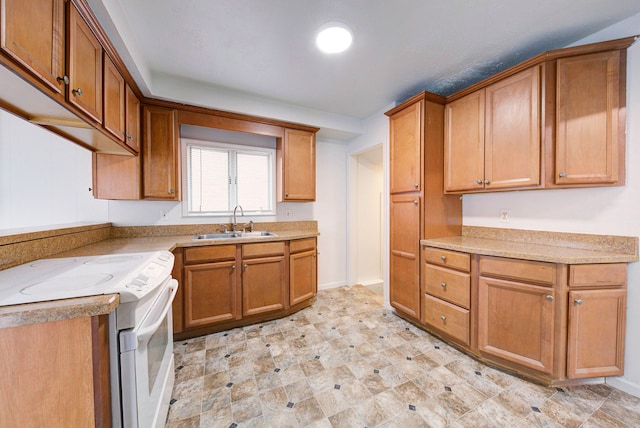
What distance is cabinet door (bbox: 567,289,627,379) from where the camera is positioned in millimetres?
1549

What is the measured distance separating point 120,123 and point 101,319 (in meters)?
1.63

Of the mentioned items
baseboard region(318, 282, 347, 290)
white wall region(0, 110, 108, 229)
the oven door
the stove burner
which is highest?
white wall region(0, 110, 108, 229)

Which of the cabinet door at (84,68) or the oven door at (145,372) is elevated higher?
the cabinet door at (84,68)

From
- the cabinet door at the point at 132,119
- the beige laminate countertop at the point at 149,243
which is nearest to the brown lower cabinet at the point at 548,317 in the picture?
the beige laminate countertop at the point at 149,243

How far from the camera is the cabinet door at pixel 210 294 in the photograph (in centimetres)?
220

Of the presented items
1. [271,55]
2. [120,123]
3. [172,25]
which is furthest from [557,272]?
[120,123]

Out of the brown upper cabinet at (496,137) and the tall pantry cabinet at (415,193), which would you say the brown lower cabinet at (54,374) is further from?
the brown upper cabinet at (496,137)

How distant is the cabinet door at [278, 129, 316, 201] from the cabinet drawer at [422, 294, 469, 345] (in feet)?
5.92

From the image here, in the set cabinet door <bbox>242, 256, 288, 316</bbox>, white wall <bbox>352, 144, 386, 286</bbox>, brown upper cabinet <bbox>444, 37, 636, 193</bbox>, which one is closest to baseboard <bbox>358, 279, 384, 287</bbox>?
white wall <bbox>352, 144, 386, 286</bbox>

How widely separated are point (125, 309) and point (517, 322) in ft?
7.77

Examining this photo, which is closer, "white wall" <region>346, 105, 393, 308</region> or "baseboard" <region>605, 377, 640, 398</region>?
"baseboard" <region>605, 377, 640, 398</region>

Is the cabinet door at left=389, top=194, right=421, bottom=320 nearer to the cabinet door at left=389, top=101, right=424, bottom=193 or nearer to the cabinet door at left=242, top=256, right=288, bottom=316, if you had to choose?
the cabinet door at left=389, top=101, right=424, bottom=193

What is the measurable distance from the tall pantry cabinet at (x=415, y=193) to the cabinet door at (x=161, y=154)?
2.34 meters

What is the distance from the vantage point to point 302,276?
280 cm
